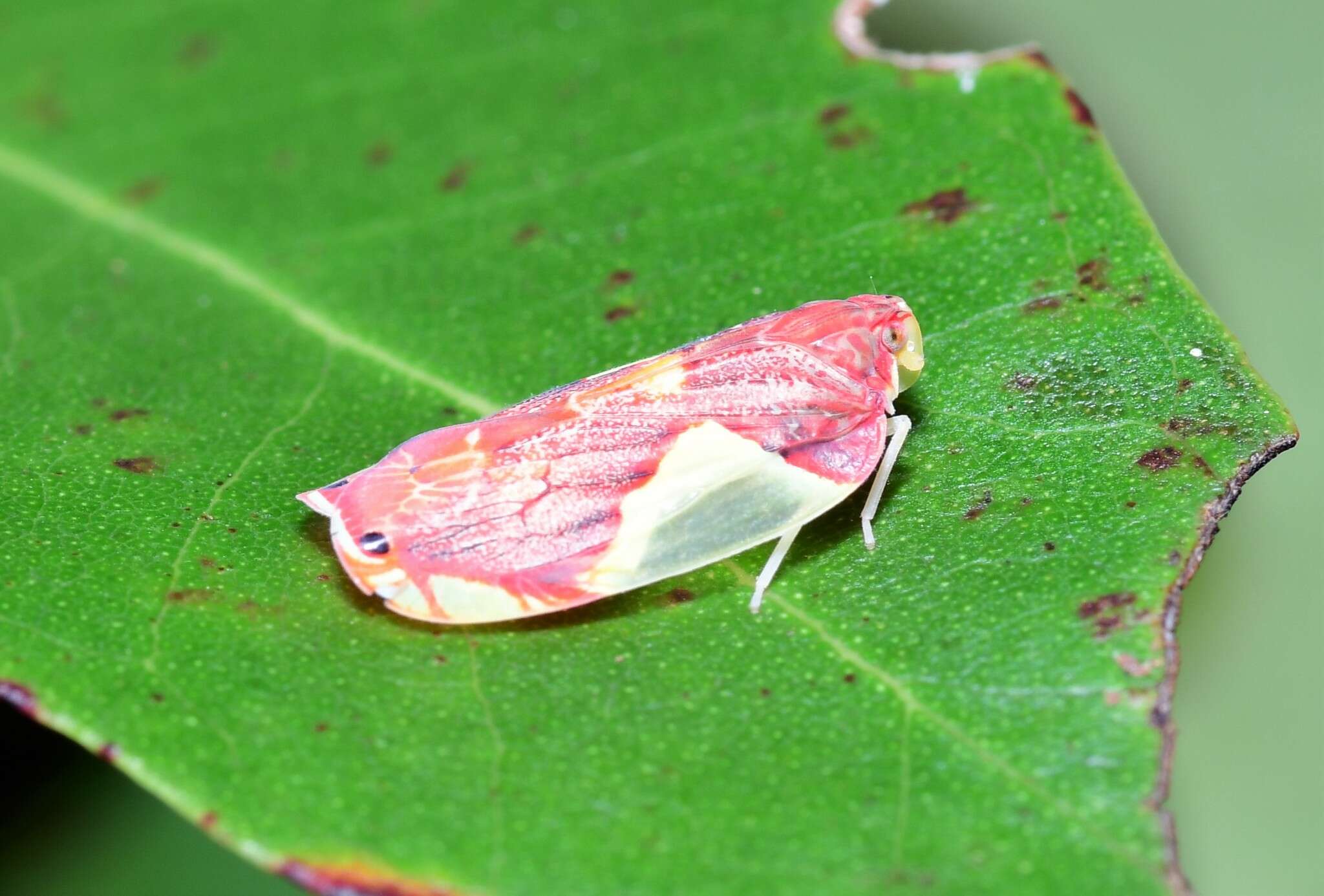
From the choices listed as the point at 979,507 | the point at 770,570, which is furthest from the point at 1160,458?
the point at 770,570

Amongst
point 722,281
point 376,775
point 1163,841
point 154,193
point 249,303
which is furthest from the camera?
point 154,193

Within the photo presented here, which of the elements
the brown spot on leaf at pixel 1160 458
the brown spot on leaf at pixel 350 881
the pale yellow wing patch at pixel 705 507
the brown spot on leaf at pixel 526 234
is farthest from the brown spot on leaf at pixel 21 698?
the brown spot on leaf at pixel 1160 458

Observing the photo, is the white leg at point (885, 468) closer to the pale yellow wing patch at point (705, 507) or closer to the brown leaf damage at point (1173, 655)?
the pale yellow wing patch at point (705, 507)

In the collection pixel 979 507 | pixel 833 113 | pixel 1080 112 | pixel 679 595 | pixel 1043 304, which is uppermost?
pixel 1080 112

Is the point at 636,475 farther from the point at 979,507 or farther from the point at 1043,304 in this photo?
the point at 1043,304

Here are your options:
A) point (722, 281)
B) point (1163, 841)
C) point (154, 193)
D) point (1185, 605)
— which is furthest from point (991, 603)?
point (154, 193)

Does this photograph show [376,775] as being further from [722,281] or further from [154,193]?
[154,193]
